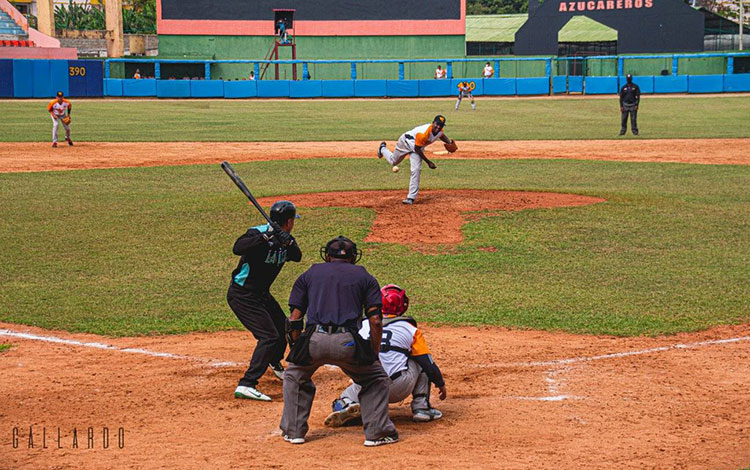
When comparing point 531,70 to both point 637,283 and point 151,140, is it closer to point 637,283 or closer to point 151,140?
point 151,140

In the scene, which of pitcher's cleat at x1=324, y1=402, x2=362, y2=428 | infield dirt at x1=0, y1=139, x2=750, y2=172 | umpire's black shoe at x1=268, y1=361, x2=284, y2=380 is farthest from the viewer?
infield dirt at x1=0, y1=139, x2=750, y2=172

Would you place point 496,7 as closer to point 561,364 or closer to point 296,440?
point 561,364

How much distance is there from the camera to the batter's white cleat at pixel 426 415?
7.30m

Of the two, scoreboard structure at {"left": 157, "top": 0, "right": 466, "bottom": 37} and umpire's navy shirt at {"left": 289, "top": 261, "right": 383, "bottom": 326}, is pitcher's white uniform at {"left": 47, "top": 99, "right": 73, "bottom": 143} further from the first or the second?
scoreboard structure at {"left": 157, "top": 0, "right": 466, "bottom": 37}

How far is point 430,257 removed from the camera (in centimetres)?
1477

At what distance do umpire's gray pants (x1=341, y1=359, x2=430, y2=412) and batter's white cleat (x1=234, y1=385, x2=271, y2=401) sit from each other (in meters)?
1.07

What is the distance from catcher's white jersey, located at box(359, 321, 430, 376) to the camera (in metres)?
7.24

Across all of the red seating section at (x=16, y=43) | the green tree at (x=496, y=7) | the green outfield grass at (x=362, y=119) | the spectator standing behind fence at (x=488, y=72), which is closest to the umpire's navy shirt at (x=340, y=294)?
the green outfield grass at (x=362, y=119)

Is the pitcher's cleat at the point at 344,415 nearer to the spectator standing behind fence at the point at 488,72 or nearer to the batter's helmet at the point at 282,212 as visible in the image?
the batter's helmet at the point at 282,212

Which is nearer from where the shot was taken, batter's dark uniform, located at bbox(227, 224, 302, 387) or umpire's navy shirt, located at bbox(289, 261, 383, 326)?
umpire's navy shirt, located at bbox(289, 261, 383, 326)

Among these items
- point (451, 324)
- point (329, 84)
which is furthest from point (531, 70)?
A: point (451, 324)

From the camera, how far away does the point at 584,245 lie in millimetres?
15398

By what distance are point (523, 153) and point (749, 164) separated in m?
7.49

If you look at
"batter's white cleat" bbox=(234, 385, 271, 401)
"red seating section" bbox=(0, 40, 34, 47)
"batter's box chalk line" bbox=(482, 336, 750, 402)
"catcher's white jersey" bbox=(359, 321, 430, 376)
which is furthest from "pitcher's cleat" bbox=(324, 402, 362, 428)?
"red seating section" bbox=(0, 40, 34, 47)
